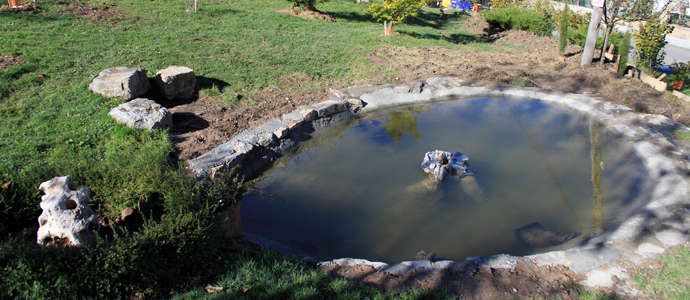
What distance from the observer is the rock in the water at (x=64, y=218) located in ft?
11.5

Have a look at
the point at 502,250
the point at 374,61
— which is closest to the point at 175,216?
the point at 502,250

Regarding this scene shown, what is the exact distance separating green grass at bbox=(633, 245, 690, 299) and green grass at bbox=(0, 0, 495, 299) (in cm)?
226

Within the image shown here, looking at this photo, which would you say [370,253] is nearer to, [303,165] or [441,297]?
[441,297]

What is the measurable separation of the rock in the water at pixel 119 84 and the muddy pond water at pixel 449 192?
3248 millimetres

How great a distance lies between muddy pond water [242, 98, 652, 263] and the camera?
4898mm

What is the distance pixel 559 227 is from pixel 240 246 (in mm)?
4041

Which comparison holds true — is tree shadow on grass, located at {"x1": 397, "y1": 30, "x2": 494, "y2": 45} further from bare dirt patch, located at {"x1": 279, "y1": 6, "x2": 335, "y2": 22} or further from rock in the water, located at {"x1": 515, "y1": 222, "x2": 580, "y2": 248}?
rock in the water, located at {"x1": 515, "y1": 222, "x2": 580, "y2": 248}

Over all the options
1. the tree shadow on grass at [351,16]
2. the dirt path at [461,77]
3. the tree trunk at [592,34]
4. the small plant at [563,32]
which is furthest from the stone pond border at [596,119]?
the tree shadow on grass at [351,16]

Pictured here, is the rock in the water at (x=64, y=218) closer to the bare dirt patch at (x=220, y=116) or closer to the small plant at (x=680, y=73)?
the bare dirt patch at (x=220, y=116)

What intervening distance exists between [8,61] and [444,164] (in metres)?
8.72

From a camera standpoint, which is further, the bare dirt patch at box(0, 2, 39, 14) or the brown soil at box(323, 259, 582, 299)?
the bare dirt patch at box(0, 2, 39, 14)

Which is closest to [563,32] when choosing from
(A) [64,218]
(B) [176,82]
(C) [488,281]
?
(C) [488,281]

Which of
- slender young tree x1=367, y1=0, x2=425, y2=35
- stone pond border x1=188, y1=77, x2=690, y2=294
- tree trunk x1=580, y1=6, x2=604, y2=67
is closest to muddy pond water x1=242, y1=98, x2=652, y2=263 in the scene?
stone pond border x1=188, y1=77, x2=690, y2=294

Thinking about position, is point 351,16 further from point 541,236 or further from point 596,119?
point 541,236
